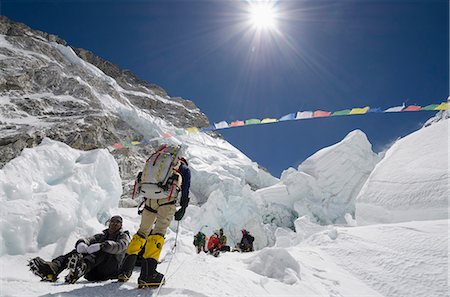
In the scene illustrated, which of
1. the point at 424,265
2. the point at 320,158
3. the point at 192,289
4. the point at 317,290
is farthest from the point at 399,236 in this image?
the point at 320,158

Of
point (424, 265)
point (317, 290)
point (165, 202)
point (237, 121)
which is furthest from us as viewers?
Answer: point (237, 121)

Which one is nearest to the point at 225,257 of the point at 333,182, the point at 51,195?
the point at 51,195

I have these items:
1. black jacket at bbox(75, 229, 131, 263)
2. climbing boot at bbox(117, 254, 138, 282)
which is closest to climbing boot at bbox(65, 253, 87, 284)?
black jacket at bbox(75, 229, 131, 263)

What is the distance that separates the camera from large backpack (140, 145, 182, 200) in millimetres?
2904

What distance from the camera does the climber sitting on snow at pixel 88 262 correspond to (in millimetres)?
2785

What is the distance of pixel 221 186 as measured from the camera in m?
40.2

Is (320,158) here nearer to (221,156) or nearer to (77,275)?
(221,156)

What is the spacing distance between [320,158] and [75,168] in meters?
25.8

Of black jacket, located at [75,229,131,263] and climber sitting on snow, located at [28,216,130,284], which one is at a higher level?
black jacket, located at [75,229,131,263]

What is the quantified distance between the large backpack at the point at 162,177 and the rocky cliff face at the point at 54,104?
98.5ft

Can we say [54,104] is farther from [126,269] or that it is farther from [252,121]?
[126,269]

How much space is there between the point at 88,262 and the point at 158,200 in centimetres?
92

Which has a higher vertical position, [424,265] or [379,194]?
[379,194]

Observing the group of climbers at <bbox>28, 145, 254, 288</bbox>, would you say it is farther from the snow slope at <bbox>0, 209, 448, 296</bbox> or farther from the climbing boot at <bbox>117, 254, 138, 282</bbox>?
the snow slope at <bbox>0, 209, 448, 296</bbox>
